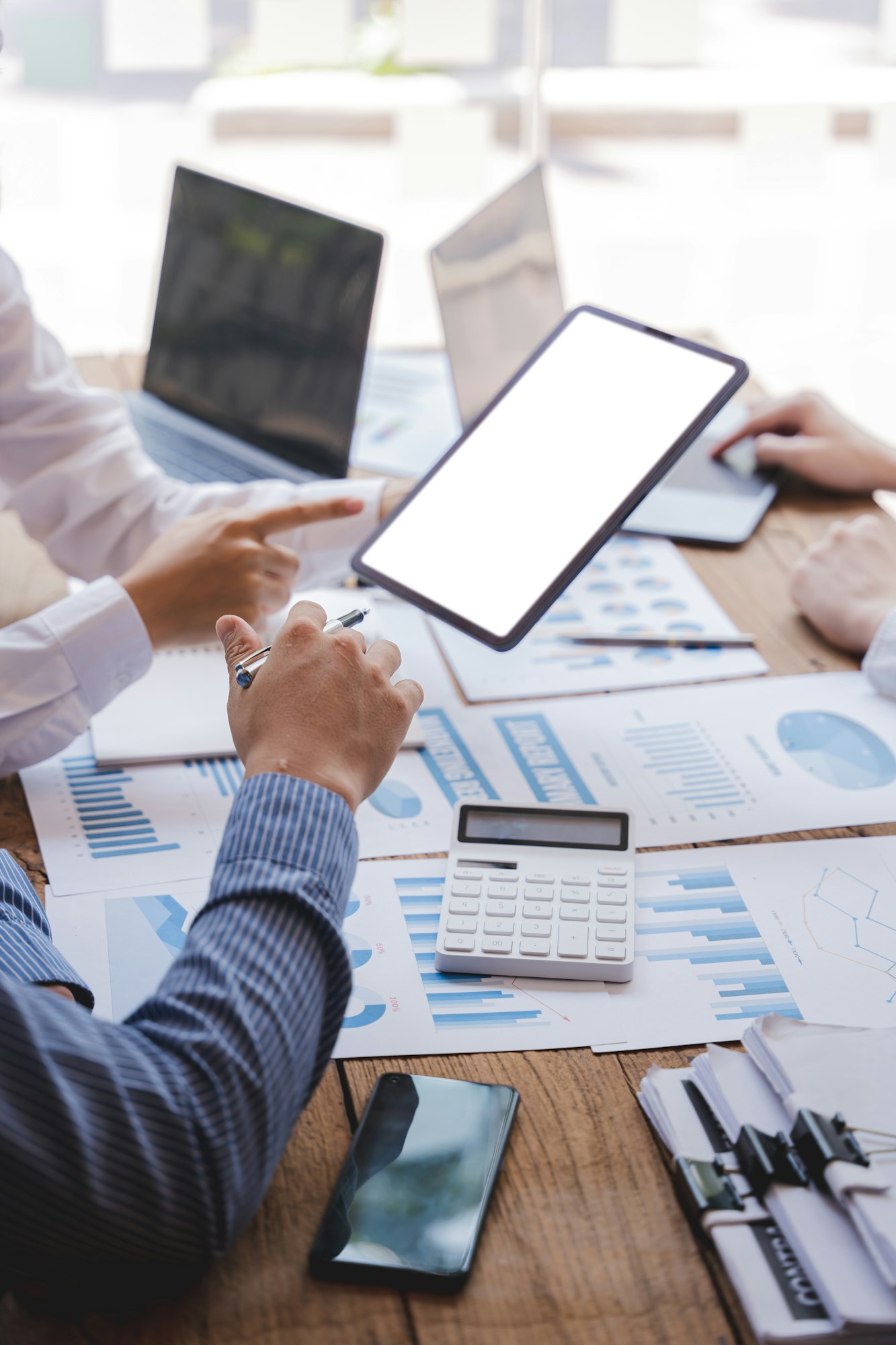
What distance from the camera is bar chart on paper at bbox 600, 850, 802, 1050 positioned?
81 centimetres

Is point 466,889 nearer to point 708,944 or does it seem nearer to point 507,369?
point 708,944

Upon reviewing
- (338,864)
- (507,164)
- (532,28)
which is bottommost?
(507,164)

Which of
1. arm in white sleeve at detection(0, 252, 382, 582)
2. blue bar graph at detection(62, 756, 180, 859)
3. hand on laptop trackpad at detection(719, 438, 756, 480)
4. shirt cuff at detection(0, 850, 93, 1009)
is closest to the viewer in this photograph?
shirt cuff at detection(0, 850, 93, 1009)

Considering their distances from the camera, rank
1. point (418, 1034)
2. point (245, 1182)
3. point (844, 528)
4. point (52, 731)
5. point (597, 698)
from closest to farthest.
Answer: point (245, 1182) < point (418, 1034) < point (52, 731) < point (597, 698) < point (844, 528)

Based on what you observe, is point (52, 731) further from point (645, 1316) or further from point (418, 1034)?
point (645, 1316)

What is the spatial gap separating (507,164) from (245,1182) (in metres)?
4.48

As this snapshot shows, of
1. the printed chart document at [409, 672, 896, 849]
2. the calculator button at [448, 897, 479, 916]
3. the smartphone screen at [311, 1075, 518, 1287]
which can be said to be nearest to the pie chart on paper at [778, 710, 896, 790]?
the printed chart document at [409, 672, 896, 849]

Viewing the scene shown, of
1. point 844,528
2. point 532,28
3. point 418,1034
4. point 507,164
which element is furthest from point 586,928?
point 507,164

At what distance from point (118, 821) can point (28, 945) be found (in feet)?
0.76

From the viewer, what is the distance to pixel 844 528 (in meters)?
1.33

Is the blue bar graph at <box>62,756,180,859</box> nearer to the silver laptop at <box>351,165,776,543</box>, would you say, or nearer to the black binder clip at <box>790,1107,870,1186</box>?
the black binder clip at <box>790,1107,870,1186</box>

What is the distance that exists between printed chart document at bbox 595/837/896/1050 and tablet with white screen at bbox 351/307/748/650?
0.86ft

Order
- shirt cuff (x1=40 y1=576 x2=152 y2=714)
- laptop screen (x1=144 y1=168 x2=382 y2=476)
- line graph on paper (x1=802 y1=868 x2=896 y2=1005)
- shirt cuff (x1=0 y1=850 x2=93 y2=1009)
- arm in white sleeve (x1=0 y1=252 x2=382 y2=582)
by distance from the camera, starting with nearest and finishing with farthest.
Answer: shirt cuff (x1=0 y1=850 x2=93 y2=1009)
line graph on paper (x1=802 y1=868 x2=896 y2=1005)
shirt cuff (x1=40 y1=576 x2=152 y2=714)
arm in white sleeve (x1=0 y1=252 x2=382 y2=582)
laptop screen (x1=144 y1=168 x2=382 y2=476)

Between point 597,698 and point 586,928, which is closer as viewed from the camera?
point 586,928
